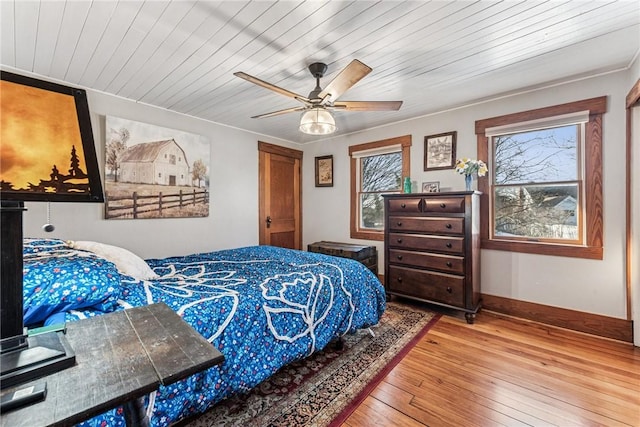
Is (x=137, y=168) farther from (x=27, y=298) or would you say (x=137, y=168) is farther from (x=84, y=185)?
(x=84, y=185)

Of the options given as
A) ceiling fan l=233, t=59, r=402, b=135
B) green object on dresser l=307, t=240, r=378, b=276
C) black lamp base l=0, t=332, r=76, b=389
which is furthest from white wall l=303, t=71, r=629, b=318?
black lamp base l=0, t=332, r=76, b=389

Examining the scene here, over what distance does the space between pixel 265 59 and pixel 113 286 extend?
192cm

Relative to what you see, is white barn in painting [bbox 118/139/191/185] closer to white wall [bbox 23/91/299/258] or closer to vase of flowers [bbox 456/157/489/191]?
white wall [bbox 23/91/299/258]

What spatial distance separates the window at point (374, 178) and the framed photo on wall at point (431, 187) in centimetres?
32

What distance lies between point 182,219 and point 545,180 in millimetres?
4158

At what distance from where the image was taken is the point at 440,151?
349cm

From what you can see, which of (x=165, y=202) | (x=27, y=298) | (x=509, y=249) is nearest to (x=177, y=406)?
(x=27, y=298)

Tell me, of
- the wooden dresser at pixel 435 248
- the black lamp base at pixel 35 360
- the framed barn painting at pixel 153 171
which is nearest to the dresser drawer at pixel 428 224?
the wooden dresser at pixel 435 248

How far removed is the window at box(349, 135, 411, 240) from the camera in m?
3.90

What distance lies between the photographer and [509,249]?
120 inches

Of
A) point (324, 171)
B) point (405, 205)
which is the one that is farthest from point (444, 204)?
point (324, 171)

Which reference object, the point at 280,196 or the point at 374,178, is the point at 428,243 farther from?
the point at 280,196

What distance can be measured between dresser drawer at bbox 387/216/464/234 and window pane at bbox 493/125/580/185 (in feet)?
2.75

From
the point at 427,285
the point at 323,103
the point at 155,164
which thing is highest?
the point at 323,103
